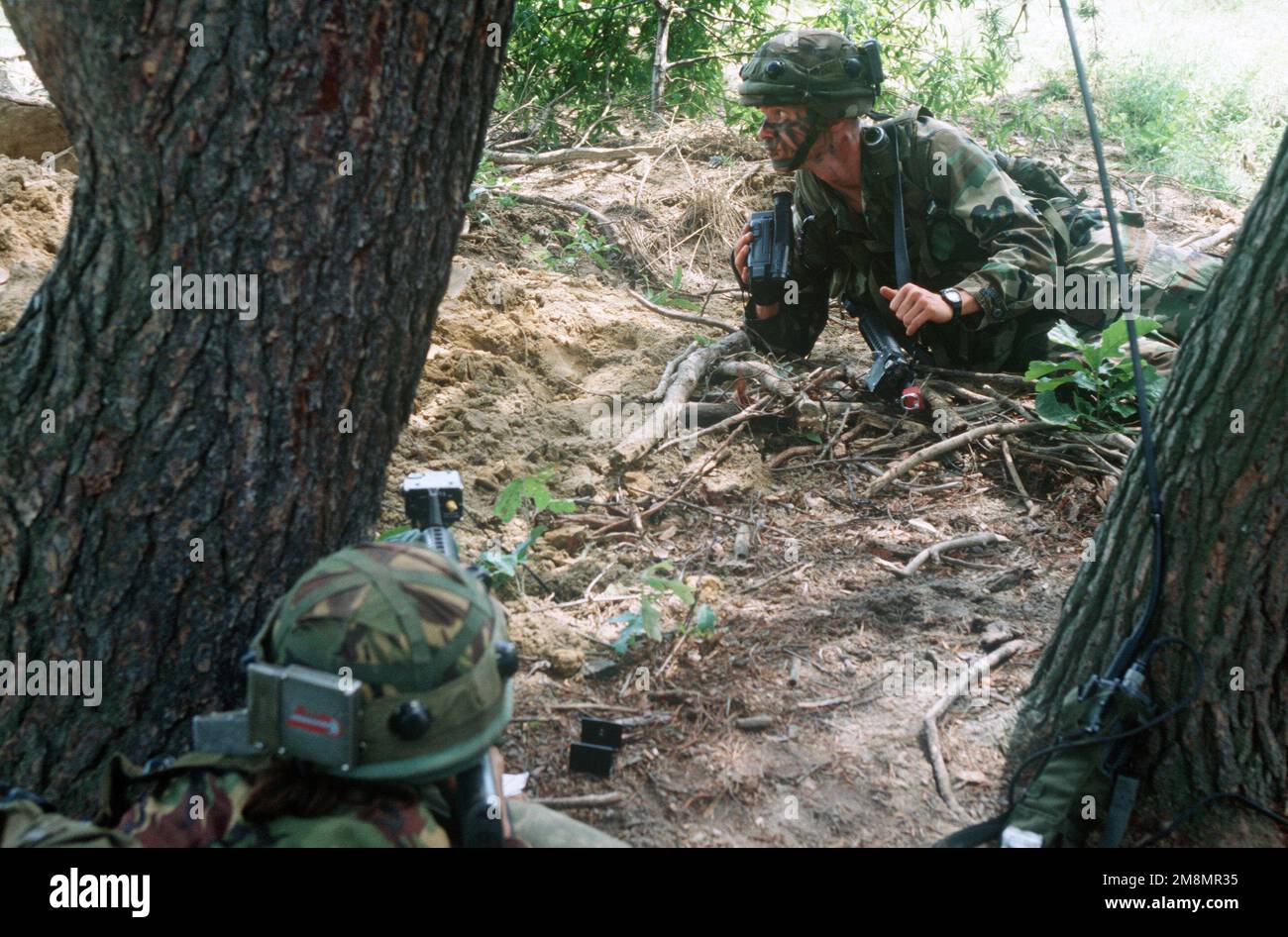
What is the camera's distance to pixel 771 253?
4.51 m

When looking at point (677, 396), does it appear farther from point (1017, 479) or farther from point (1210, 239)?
point (1210, 239)

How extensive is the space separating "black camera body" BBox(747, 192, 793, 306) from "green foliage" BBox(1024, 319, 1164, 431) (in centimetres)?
113

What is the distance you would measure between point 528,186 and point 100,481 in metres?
4.21

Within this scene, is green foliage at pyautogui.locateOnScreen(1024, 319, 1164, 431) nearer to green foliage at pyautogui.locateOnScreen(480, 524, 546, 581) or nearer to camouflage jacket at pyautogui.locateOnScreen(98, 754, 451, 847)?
green foliage at pyautogui.locateOnScreen(480, 524, 546, 581)

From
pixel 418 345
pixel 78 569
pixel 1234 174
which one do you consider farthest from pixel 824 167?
pixel 1234 174

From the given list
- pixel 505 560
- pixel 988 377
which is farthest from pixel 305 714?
pixel 988 377

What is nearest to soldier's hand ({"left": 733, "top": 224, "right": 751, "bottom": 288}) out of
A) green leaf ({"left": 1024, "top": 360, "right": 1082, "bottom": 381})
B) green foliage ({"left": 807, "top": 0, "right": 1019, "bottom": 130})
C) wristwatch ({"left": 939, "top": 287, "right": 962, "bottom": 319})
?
wristwatch ({"left": 939, "top": 287, "right": 962, "bottom": 319})

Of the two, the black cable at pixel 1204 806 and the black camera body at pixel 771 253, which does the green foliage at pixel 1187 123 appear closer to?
the black camera body at pixel 771 253

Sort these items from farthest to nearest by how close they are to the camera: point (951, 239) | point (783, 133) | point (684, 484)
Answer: point (951, 239) < point (783, 133) < point (684, 484)

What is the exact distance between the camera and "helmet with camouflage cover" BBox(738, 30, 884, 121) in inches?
161

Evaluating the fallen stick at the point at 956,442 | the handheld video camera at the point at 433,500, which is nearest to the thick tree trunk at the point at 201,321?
the handheld video camera at the point at 433,500

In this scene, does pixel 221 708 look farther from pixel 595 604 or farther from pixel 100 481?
pixel 595 604

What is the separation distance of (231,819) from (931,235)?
12.0 ft

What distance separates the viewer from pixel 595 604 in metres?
3.12
